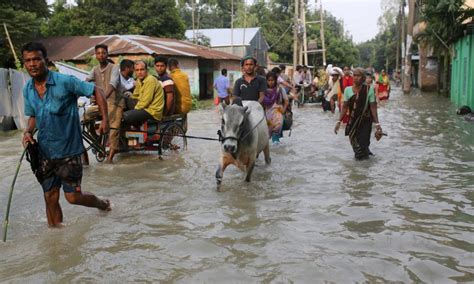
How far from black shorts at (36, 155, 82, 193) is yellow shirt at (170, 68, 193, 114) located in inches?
181

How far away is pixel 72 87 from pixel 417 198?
14.6ft

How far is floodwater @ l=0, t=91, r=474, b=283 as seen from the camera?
4.23m

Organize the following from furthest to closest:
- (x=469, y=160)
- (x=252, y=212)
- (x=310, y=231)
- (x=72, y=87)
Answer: (x=469, y=160)
(x=252, y=212)
(x=310, y=231)
(x=72, y=87)

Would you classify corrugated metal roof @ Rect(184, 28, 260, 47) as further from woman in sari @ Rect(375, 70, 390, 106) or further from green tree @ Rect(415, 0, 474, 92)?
green tree @ Rect(415, 0, 474, 92)

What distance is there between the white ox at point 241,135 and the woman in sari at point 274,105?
61.9 inches

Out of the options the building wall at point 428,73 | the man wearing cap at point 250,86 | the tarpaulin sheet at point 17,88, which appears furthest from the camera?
the building wall at point 428,73

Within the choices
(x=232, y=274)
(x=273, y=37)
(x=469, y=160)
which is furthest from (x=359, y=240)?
(x=273, y=37)

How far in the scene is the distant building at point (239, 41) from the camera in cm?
3912

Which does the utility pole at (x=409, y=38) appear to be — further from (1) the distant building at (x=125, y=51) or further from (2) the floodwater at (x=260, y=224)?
(2) the floodwater at (x=260, y=224)

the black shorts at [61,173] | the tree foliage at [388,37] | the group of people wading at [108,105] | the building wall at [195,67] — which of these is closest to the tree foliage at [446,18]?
the group of people wading at [108,105]

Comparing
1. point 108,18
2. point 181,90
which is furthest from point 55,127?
point 108,18

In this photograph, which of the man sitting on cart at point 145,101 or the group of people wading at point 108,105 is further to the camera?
the man sitting on cart at point 145,101

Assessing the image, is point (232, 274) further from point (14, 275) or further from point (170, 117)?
point (170, 117)

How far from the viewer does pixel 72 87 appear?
15.8ft
